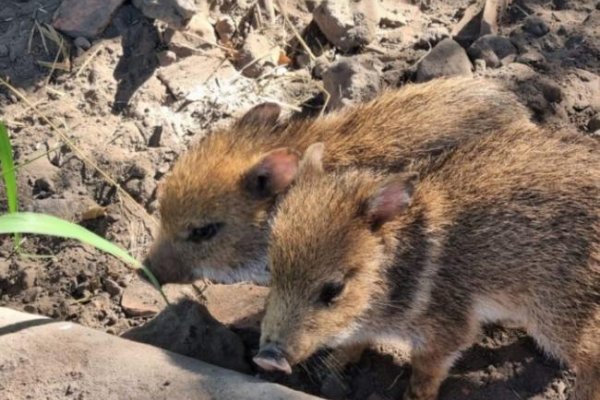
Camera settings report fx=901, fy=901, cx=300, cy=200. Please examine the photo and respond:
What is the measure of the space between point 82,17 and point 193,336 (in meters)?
2.32

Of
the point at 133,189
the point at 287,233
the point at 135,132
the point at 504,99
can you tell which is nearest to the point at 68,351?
the point at 287,233

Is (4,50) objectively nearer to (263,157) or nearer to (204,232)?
(204,232)

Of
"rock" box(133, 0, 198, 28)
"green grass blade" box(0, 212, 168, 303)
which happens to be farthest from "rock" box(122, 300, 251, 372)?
"rock" box(133, 0, 198, 28)

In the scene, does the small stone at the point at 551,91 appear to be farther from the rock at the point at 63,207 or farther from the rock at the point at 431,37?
the rock at the point at 63,207

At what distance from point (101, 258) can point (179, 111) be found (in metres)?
1.09

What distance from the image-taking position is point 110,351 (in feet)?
11.7

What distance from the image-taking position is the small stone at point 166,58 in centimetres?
534

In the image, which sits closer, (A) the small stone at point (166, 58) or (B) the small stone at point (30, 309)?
(B) the small stone at point (30, 309)

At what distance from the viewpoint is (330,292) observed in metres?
3.62

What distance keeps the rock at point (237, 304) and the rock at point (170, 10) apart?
166cm

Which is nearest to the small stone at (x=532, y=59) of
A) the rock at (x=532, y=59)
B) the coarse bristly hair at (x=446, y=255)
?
the rock at (x=532, y=59)

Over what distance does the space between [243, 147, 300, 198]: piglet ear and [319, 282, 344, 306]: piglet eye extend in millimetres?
699

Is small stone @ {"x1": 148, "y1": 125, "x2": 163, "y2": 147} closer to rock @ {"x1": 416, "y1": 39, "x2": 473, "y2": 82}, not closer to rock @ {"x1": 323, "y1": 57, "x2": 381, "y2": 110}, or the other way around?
rock @ {"x1": 323, "y1": 57, "x2": 381, "y2": 110}

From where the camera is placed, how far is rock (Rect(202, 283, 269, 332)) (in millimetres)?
4320
